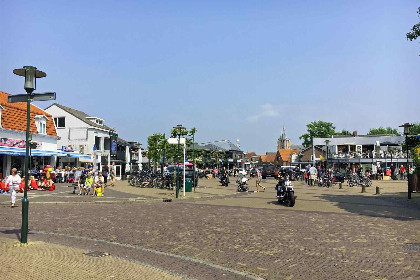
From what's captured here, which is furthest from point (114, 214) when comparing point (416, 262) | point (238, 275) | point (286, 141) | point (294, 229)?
point (286, 141)

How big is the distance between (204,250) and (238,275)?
6.22 ft

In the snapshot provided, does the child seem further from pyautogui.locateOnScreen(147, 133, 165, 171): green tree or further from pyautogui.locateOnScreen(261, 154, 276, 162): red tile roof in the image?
pyautogui.locateOnScreen(261, 154, 276, 162): red tile roof

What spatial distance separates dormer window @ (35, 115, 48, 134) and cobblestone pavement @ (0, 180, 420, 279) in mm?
22133

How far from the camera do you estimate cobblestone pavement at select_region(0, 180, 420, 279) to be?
6793 mm

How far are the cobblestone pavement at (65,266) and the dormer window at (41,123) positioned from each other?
98.8ft

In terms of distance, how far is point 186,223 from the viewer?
38.5 feet

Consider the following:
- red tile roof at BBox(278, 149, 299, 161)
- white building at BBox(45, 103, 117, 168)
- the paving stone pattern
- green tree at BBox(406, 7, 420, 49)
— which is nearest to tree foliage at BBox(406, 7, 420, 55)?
green tree at BBox(406, 7, 420, 49)

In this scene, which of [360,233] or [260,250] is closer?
[260,250]

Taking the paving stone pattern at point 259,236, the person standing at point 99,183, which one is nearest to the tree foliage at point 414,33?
the paving stone pattern at point 259,236

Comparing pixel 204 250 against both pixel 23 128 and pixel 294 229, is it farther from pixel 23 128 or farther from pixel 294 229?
pixel 23 128

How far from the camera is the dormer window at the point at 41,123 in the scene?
116 feet

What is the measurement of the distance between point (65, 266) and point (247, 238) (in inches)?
178

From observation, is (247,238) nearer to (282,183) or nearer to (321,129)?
(282,183)

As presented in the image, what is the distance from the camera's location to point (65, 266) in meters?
6.32
